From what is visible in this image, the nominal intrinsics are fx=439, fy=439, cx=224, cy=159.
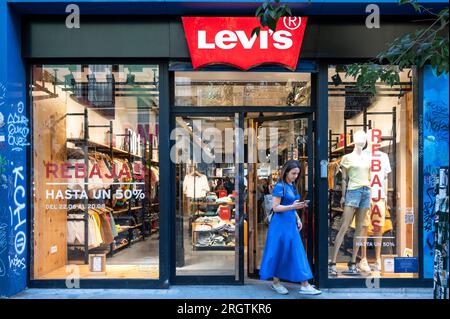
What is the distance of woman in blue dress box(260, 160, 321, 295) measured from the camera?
5301 millimetres

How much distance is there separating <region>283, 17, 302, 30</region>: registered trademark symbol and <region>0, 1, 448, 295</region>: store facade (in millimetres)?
43

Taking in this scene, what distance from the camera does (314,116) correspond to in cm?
589

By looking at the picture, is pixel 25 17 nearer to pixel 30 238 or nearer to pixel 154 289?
pixel 30 238

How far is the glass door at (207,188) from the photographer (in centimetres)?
600

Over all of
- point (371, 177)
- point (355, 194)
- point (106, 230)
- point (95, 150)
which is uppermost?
point (95, 150)

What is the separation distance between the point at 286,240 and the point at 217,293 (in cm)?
113

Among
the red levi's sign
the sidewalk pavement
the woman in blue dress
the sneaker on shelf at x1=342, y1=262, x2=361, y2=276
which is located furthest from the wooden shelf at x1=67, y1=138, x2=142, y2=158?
the sneaker on shelf at x1=342, y1=262, x2=361, y2=276

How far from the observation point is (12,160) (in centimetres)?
540

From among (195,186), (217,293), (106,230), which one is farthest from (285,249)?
(106,230)

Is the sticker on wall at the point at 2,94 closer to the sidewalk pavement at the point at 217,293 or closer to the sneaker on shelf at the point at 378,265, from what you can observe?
the sidewalk pavement at the point at 217,293

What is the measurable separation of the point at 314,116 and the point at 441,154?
66.4 inches

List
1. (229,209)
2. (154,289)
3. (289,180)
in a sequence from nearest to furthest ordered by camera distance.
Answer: (289,180)
(154,289)
(229,209)

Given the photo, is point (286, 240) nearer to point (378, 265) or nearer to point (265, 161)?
point (265, 161)

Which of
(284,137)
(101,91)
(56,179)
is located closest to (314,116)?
(284,137)
